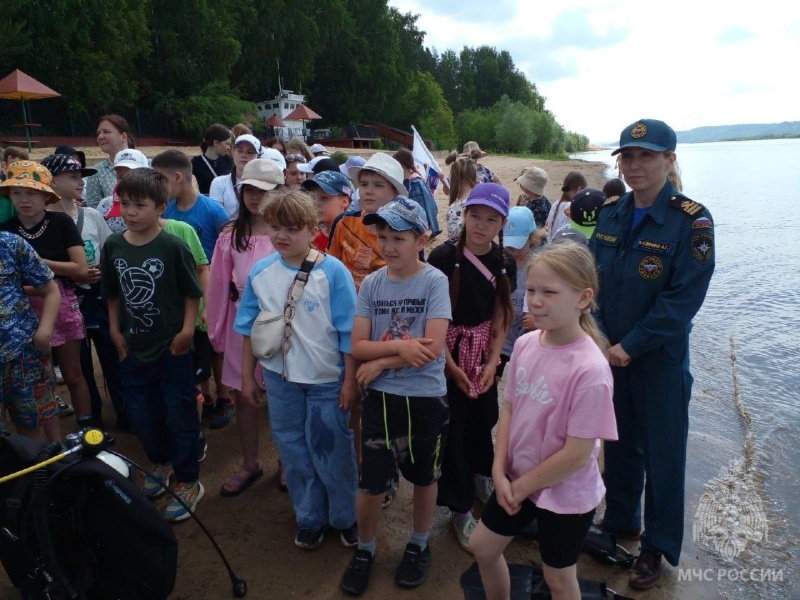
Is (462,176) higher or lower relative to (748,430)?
higher

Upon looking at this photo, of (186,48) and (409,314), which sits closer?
(409,314)

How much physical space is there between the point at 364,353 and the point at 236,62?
39177 mm

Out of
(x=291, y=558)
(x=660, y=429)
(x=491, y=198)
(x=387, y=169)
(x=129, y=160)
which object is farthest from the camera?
(x=129, y=160)

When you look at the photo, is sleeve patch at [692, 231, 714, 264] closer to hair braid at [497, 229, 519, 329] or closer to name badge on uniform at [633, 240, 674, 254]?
name badge on uniform at [633, 240, 674, 254]

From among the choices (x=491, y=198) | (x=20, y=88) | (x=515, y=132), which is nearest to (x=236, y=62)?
(x=20, y=88)

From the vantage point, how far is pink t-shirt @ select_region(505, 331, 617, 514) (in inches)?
77.5

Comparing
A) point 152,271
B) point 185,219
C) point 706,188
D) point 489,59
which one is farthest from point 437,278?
point 489,59

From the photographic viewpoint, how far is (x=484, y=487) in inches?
138

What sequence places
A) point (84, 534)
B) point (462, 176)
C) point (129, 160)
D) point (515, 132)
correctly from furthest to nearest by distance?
1. point (515, 132)
2. point (462, 176)
3. point (129, 160)
4. point (84, 534)

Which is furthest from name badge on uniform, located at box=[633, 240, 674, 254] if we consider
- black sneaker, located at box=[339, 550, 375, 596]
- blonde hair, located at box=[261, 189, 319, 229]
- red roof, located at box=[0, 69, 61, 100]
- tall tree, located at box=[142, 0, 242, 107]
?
tall tree, located at box=[142, 0, 242, 107]

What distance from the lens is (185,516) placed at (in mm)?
3273

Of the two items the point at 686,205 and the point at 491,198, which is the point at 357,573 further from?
the point at 686,205

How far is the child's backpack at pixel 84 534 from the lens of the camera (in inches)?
81.4

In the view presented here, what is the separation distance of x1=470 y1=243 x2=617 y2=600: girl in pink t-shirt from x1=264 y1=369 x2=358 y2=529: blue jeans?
951 millimetres
